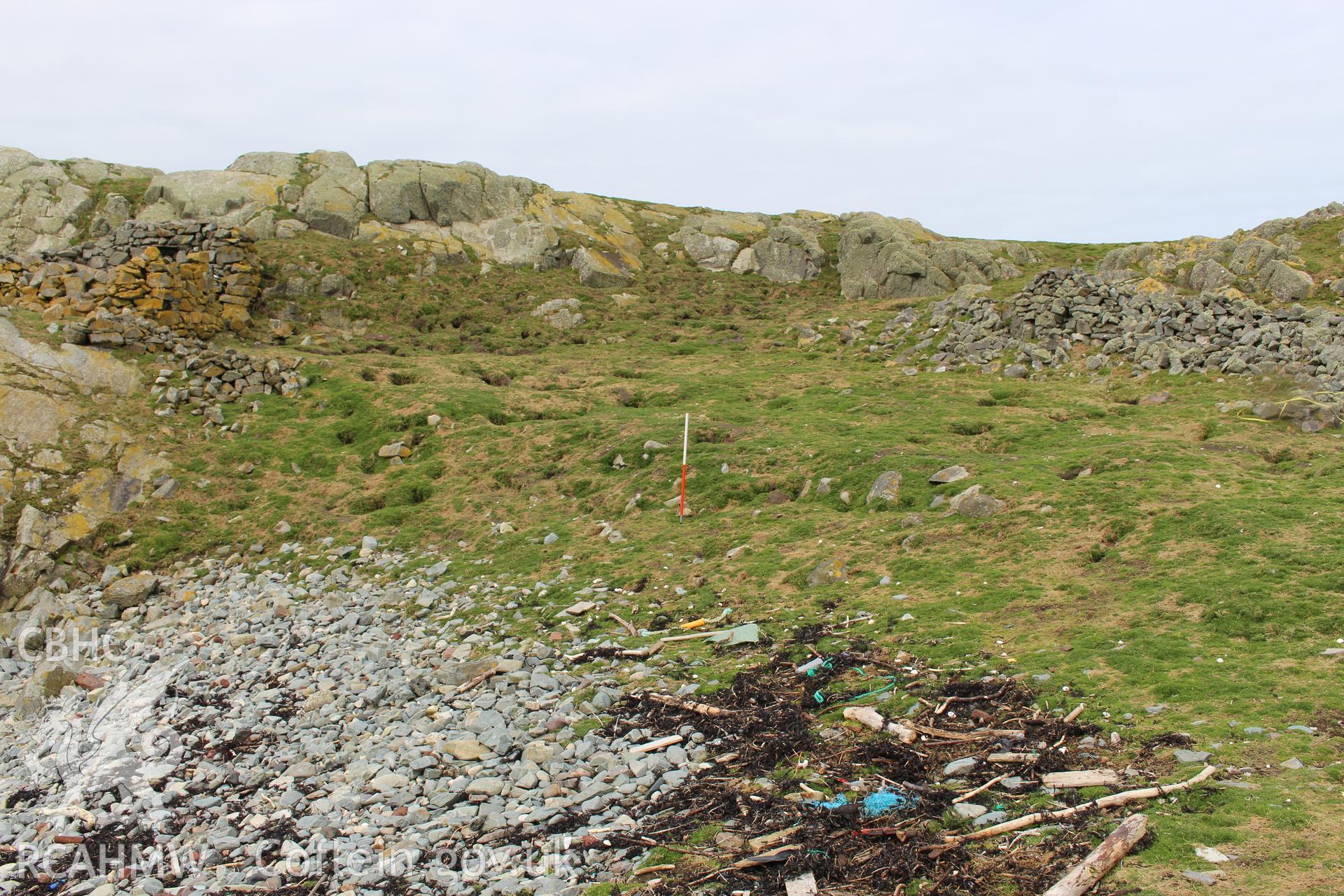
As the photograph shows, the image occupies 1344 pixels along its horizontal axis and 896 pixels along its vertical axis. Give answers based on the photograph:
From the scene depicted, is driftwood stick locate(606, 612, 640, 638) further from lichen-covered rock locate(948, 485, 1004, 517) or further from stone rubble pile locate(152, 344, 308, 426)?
stone rubble pile locate(152, 344, 308, 426)

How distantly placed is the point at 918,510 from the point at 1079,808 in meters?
11.5

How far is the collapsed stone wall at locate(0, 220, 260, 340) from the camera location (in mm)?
30094

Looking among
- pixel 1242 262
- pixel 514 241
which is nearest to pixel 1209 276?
pixel 1242 262

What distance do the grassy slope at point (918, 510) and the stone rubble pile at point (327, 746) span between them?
2.34 m

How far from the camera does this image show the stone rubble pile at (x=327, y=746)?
9.17 meters

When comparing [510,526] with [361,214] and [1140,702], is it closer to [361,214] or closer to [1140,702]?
[1140,702]

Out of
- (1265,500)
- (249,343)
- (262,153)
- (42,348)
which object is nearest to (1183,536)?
(1265,500)

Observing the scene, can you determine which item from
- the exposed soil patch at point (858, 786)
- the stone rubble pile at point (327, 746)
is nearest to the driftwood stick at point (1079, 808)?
the exposed soil patch at point (858, 786)

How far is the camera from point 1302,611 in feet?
37.9

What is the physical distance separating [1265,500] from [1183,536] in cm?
276

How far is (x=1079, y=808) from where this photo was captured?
24.7 ft

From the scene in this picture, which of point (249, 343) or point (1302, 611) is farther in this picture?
point (249, 343)

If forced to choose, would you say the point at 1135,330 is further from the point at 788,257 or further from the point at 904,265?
the point at 788,257

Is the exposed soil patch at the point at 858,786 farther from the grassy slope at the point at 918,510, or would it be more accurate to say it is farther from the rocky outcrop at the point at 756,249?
the rocky outcrop at the point at 756,249
